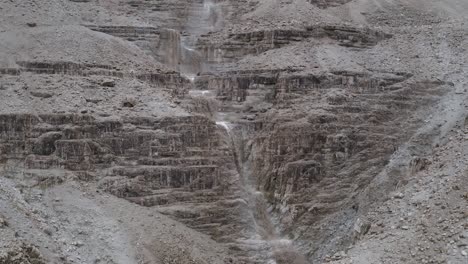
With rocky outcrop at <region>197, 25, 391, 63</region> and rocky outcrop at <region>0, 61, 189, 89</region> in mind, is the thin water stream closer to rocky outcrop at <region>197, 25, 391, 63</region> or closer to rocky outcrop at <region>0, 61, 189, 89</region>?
rocky outcrop at <region>197, 25, 391, 63</region>

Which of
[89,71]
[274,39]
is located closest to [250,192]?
[89,71]

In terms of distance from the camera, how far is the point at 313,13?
4212 centimetres

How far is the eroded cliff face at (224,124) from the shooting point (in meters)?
27.5

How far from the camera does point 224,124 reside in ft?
107

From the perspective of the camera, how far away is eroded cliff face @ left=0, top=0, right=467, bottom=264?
27.5 m

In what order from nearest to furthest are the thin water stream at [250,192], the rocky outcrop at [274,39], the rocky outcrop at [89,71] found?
the thin water stream at [250,192] < the rocky outcrop at [89,71] < the rocky outcrop at [274,39]

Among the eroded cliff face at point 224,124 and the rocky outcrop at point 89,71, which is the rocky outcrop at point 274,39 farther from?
the rocky outcrop at point 89,71

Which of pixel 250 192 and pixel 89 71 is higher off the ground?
pixel 89 71

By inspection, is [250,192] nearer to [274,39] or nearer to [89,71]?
[89,71]

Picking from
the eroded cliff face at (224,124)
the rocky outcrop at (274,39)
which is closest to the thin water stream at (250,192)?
the eroded cliff face at (224,124)

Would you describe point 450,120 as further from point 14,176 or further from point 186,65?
point 14,176

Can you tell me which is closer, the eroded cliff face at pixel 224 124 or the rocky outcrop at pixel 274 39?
the eroded cliff face at pixel 224 124

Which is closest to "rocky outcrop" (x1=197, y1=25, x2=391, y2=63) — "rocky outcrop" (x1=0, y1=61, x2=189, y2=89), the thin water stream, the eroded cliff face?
the eroded cliff face

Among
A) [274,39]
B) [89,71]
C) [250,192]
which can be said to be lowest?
[250,192]
